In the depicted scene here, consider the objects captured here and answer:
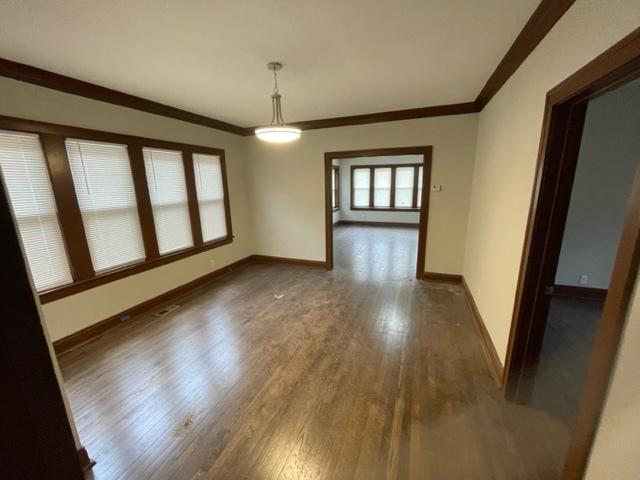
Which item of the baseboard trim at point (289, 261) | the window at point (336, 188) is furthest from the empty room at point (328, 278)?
the window at point (336, 188)

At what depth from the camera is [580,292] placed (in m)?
3.34

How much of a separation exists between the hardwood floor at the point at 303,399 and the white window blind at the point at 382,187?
562 centimetres

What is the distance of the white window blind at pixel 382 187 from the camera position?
841 cm

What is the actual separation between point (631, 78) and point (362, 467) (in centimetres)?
225

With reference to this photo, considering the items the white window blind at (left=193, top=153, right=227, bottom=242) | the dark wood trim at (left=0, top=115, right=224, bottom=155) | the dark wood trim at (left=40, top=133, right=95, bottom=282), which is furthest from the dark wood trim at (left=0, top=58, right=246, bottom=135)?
the white window blind at (left=193, top=153, right=227, bottom=242)

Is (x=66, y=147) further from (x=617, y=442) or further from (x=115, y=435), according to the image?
(x=617, y=442)

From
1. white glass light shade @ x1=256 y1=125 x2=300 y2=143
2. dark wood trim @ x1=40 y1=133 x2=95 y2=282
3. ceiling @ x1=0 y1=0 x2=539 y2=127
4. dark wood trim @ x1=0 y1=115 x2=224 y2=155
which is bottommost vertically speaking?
dark wood trim @ x1=40 y1=133 x2=95 y2=282

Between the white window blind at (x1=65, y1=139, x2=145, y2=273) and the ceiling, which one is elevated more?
the ceiling

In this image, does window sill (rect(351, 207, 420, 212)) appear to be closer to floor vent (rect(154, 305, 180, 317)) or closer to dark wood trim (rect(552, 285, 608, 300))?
dark wood trim (rect(552, 285, 608, 300))

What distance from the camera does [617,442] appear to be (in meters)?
0.86

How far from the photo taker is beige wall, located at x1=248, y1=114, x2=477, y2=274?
12.1 ft

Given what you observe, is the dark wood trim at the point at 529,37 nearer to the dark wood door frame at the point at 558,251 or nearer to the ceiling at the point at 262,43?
the ceiling at the point at 262,43

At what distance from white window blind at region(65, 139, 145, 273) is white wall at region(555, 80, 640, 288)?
5254 millimetres

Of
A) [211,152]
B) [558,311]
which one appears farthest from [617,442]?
[211,152]
